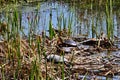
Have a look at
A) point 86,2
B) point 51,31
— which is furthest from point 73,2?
point 51,31

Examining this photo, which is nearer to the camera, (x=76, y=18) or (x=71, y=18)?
(x=71, y=18)

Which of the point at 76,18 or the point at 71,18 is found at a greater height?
the point at 71,18

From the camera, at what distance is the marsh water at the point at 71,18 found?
20.1ft

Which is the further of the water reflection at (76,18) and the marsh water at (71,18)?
the water reflection at (76,18)

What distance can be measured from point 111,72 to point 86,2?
17.0 feet

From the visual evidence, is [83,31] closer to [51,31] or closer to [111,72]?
[51,31]

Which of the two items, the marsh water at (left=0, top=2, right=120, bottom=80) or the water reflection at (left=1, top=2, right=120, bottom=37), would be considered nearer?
the marsh water at (left=0, top=2, right=120, bottom=80)

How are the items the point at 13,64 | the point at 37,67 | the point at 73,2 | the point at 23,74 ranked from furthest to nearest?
the point at 73,2, the point at 13,64, the point at 23,74, the point at 37,67

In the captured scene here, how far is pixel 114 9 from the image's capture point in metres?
8.26

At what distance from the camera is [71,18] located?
5.86 meters

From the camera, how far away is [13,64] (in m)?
4.19

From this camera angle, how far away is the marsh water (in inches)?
241

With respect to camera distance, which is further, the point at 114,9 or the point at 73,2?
the point at 73,2

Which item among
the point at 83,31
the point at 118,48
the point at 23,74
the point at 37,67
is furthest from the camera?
the point at 83,31
